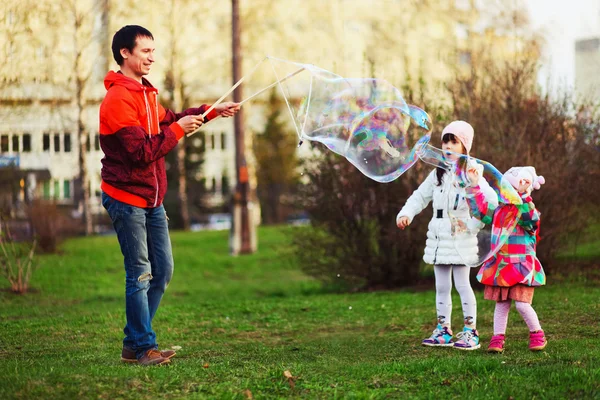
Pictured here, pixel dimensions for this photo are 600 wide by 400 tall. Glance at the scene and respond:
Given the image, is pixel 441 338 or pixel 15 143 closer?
pixel 441 338

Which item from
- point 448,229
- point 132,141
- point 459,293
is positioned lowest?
point 459,293

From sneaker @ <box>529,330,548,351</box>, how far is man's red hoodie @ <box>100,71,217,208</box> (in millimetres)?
2818

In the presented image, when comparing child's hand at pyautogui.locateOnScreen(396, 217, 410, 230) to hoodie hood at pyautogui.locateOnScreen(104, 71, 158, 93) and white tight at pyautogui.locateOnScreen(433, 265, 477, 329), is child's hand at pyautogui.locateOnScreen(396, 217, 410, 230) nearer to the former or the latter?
white tight at pyautogui.locateOnScreen(433, 265, 477, 329)

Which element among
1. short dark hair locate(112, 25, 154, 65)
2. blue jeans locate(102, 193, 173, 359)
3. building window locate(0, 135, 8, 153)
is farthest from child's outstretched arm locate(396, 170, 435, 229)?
building window locate(0, 135, 8, 153)

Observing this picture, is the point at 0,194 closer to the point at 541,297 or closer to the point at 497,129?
the point at 497,129

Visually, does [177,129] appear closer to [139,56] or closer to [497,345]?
[139,56]

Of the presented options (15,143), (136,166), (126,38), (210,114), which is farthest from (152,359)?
(15,143)

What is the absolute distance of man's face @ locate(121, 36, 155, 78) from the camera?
233 inches

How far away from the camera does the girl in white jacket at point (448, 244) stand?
6.58m

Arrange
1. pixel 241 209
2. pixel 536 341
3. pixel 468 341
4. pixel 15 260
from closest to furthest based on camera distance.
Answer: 1. pixel 536 341
2. pixel 468 341
3. pixel 15 260
4. pixel 241 209

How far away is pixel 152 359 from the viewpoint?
19.3ft

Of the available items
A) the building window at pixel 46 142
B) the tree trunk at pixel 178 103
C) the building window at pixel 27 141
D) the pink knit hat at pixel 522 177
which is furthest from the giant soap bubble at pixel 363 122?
the tree trunk at pixel 178 103

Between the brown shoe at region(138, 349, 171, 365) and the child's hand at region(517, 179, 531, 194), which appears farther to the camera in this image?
the child's hand at region(517, 179, 531, 194)

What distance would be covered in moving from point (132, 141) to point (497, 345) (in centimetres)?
294
